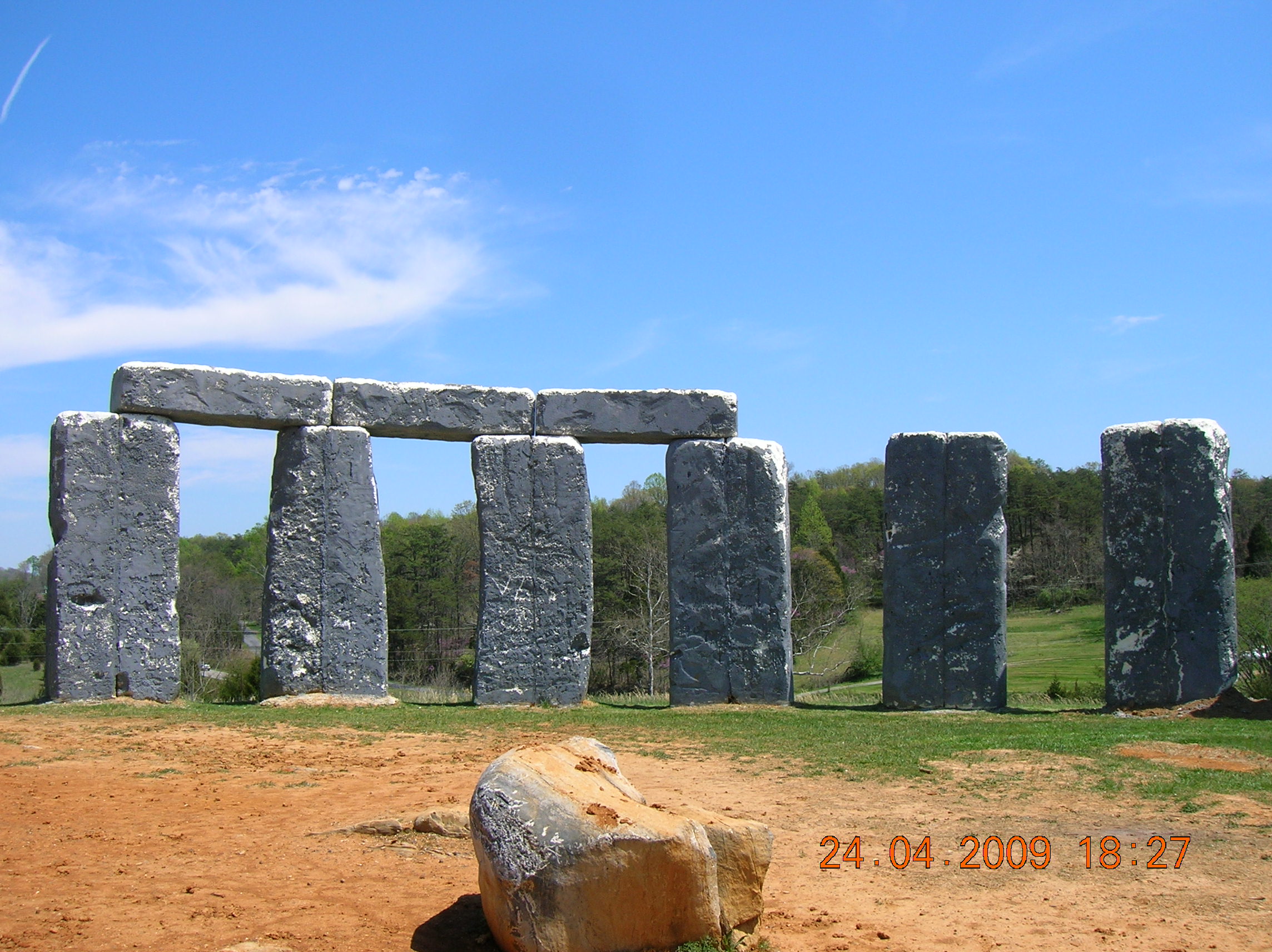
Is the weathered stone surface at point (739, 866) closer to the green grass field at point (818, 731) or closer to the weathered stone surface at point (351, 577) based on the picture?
the green grass field at point (818, 731)

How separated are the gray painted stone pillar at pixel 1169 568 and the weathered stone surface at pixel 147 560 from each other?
934cm

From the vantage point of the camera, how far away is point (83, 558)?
1073 cm

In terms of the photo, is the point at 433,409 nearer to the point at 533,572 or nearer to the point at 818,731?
the point at 533,572

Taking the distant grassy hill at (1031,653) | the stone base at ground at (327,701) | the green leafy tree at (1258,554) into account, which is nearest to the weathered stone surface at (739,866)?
the stone base at ground at (327,701)

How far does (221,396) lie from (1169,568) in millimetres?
9654

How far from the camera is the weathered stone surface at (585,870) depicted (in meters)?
3.90

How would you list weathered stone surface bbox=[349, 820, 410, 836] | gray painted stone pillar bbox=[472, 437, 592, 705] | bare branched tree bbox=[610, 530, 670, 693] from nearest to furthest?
weathered stone surface bbox=[349, 820, 410, 836] → gray painted stone pillar bbox=[472, 437, 592, 705] → bare branched tree bbox=[610, 530, 670, 693]

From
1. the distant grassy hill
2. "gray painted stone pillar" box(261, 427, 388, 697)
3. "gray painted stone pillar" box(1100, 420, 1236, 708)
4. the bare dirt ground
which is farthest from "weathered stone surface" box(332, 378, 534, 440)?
the distant grassy hill

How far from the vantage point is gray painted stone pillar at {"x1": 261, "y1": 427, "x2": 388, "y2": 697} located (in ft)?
36.9

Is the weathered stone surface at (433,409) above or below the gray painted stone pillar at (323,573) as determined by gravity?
above

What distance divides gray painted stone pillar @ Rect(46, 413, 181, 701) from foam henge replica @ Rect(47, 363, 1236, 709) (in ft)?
0.07

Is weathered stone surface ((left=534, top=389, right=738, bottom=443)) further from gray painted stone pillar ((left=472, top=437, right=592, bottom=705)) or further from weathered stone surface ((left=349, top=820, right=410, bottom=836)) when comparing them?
weathered stone surface ((left=349, top=820, right=410, bottom=836))

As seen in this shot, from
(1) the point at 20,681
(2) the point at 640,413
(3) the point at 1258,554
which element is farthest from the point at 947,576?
(1) the point at 20,681

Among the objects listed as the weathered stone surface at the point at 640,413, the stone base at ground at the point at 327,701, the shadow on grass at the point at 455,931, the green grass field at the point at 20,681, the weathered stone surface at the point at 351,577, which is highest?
the weathered stone surface at the point at 640,413
